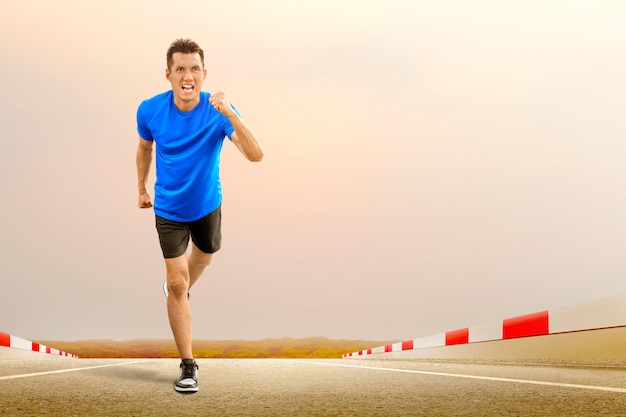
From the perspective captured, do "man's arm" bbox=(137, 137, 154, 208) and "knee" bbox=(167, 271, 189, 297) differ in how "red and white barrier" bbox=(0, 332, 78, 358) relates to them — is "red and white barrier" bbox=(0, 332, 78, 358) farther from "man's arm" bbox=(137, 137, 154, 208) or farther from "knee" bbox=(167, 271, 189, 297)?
"knee" bbox=(167, 271, 189, 297)

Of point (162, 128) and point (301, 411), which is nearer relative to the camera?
point (301, 411)

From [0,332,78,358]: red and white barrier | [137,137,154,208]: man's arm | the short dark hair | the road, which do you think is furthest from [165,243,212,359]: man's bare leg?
[0,332,78,358]: red and white barrier

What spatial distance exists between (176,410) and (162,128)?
2.56m

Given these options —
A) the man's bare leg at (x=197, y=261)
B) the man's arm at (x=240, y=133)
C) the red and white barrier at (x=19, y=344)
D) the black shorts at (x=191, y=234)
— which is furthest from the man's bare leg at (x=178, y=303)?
the red and white barrier at (x=19, y=344)

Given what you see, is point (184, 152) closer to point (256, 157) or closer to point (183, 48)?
point (256, 157)

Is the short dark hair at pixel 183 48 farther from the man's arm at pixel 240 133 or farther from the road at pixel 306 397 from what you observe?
the road at pixel 306 397

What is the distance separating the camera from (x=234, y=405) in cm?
314

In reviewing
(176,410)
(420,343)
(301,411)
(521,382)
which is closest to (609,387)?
(521,382)

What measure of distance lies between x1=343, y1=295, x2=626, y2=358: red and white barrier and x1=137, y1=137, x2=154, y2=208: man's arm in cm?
461

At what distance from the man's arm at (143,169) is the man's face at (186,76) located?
0.67 m

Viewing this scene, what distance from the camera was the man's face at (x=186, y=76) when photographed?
4812 mm

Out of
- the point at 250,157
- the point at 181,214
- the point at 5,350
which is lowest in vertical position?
the point at 5,350

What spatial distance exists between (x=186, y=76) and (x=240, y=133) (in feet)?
1.90

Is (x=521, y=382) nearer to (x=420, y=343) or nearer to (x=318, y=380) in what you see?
(x=318, y=380)
